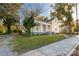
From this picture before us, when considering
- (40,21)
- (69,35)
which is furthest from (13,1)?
(69,35)

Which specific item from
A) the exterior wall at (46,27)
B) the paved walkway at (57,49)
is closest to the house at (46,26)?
the exterior wall at (46,27)

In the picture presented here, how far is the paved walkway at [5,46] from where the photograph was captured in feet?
6.96

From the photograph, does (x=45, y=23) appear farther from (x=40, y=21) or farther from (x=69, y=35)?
(x=69, y=35)

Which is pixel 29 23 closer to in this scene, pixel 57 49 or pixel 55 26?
pixel 55 26

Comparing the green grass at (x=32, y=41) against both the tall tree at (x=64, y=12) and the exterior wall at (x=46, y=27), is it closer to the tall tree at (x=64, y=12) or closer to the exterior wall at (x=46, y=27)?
the exterior wall at (x=46, y=27)

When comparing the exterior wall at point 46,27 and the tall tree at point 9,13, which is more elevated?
the tall tree at point 9,13

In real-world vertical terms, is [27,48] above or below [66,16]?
below

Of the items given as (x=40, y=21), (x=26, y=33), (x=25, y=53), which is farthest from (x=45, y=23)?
(x=25, y=53)

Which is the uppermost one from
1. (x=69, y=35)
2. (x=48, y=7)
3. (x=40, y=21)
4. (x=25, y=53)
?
(x=48, y=7)

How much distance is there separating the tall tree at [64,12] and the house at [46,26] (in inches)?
2.1

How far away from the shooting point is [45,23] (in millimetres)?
2176

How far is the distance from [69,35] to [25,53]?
47 centimetres

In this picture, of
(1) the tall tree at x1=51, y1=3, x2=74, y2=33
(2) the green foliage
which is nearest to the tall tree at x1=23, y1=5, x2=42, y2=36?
(2) the green foliage

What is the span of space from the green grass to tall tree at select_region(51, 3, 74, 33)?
160mm
